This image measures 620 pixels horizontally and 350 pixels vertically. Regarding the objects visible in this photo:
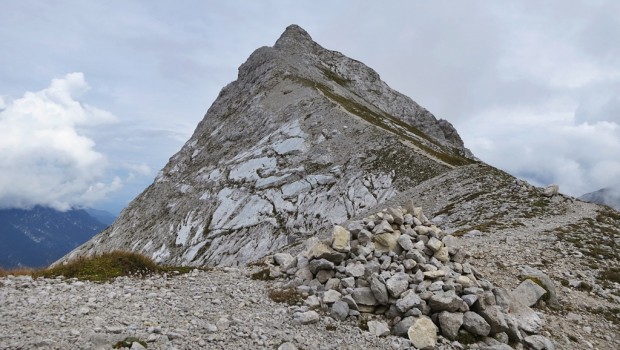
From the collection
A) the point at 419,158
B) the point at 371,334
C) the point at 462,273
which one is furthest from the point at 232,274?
the point at 419,158

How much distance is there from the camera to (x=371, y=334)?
13.2m

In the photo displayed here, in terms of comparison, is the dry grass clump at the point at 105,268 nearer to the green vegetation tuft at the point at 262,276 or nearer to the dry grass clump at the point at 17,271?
the dry grass clump at the point at 17,271

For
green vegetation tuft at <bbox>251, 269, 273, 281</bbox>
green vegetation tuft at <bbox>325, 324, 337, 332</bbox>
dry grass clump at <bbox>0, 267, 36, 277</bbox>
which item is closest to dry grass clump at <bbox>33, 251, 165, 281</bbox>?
dry grass clump at <bbox>0, 267, 36, 277</bbox>

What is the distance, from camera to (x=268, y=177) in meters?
63.0

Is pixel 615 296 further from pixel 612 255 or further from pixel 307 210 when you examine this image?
pixel 307 210

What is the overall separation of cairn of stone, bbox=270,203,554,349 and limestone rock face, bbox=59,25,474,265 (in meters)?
26.9

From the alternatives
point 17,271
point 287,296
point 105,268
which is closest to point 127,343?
point 287,296

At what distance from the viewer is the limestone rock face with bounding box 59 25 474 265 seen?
177 feet

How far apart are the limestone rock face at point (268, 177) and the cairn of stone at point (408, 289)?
2691 cm

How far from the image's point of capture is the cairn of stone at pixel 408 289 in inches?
531

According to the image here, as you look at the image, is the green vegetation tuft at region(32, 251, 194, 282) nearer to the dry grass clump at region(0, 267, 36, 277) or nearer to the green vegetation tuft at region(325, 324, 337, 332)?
the dry grass clump at region(0, 267, 36, 277)

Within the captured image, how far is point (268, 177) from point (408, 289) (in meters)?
49.7

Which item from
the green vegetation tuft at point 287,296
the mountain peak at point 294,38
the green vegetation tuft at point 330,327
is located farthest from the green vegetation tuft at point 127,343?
the mountain peak at point 294,38

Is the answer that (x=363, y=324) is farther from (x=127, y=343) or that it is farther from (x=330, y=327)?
(x=127, y=343)
